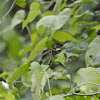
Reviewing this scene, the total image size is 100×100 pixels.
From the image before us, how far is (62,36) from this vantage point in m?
0.63

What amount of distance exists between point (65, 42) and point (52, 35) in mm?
78

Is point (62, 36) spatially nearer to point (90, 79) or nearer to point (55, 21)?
point (55, 21)

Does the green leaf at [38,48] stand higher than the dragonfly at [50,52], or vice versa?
the green leaf at [38,48]

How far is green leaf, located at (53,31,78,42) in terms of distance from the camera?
0.62 meters

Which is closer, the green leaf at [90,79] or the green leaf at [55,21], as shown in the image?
the green leaf at [90,79]

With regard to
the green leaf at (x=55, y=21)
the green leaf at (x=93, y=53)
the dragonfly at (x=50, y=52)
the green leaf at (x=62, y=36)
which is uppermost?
the green leaf at (x=55, y=21)

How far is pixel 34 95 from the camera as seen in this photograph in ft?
1.53

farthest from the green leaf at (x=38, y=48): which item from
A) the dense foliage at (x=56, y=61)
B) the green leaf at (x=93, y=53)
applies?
the green leaf at (x=93, y=53)

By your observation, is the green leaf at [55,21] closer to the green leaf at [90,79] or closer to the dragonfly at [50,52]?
the dragonfly at [50,52]

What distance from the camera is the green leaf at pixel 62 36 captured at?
62 centimetres

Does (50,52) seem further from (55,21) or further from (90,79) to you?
(90,79)

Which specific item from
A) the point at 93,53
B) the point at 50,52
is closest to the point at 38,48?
the point at 50,52

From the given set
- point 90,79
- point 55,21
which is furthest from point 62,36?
point 90,79

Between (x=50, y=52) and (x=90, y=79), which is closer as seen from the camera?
(x=90, y=79)
